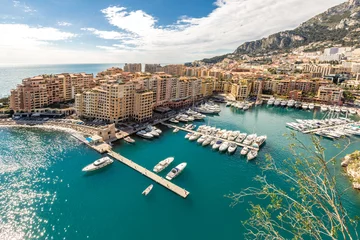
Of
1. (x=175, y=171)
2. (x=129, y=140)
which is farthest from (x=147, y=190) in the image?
(x=129, y=140)

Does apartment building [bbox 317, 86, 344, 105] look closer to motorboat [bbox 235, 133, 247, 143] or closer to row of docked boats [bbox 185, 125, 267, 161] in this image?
row of docked boats [bbox 185, 125, 267, 161]

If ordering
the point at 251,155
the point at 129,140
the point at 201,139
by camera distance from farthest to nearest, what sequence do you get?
the point at 201,139 → the point at 129,140 → the point at 251,155

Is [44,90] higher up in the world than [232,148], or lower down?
higher up

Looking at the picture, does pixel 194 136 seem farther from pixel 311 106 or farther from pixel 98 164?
pixel 311 106

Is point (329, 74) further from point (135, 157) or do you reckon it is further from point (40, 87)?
point (40, 87)

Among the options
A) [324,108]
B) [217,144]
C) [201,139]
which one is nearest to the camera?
[217,144]

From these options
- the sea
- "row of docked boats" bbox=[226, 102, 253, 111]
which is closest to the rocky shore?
→ the sea
